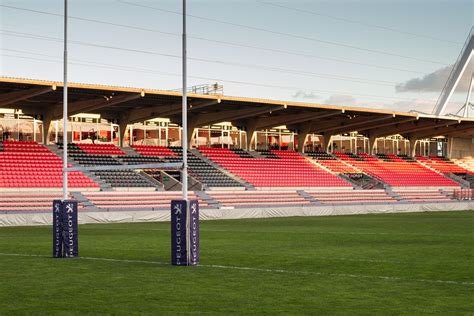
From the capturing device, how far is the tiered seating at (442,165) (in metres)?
79.4

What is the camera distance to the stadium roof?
156ft

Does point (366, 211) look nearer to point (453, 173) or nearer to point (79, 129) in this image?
point (79, 129)

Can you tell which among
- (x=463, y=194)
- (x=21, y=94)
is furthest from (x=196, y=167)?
(x=463, y=194)

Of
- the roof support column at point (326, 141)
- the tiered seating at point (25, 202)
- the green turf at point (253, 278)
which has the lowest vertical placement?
the tiered seating at point (25, 202)

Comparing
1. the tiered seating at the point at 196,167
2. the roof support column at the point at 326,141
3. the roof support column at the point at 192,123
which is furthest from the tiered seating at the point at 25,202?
the roof support column at the point at 326,141

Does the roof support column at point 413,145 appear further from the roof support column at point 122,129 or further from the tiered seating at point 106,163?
the tiered seating at point 106,163

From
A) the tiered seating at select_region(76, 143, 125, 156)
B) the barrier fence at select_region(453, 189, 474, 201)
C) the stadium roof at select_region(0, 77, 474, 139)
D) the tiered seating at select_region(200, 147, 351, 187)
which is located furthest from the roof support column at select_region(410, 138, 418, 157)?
the tiered seating at select_region(76, 143, 125, 156)

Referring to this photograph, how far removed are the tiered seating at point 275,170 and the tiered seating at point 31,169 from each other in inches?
541

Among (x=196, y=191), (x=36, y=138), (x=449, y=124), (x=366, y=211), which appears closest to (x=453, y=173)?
(x=449, y=124)

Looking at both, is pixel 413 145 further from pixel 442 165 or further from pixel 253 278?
pixel 253 278

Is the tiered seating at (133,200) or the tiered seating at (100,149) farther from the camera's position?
the tiered seating at (100,149)

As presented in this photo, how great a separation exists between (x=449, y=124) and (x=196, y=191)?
A: 32.3m

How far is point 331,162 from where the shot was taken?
6894 cm

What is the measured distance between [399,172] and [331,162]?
7105mm
